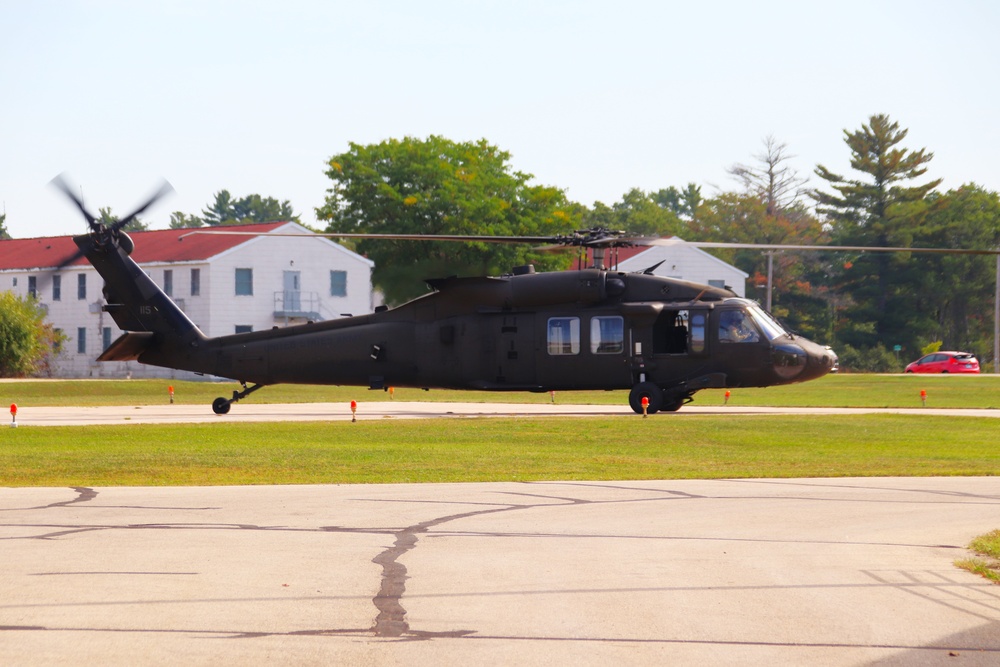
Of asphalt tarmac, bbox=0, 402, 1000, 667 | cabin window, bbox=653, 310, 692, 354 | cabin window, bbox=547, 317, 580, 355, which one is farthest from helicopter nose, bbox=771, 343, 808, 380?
asphalt tarmac, bbox=0, 402, 1000, 667

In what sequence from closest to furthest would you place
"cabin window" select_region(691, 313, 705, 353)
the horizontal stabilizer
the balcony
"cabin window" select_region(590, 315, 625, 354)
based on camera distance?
"cabin window" select_region(691, 313, 705, 353) < "cabin window" select_region(590, 315, 625, 354) < the horizontal stabilizer < the balcony

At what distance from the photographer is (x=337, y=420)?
3175 cm

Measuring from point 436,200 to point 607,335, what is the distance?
171ft

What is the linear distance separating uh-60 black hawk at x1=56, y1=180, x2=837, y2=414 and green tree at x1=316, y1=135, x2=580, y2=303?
46.1m

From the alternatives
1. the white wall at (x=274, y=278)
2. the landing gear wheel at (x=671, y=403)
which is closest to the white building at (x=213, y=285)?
the white wall at (x=274, y=278)

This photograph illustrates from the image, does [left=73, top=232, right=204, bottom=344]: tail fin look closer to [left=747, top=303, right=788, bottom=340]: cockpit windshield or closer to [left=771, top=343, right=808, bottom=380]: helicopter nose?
[left=747, top=303, right=788, bottom=340]: cockpit windshield

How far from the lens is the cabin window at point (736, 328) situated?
98.5 feet

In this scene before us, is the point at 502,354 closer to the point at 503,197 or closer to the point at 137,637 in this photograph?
A: the point at 137,637

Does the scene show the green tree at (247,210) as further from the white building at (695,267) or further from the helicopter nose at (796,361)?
the helicopter nose at (796,361)

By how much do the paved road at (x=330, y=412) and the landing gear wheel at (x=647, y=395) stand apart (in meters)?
0.39

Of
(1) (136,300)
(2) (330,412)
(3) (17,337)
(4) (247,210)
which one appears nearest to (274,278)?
(3) (17,337)

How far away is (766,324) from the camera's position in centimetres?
3031

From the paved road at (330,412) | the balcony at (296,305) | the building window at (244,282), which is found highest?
the building window at (244,282)

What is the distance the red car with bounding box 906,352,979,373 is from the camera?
76.5 m
